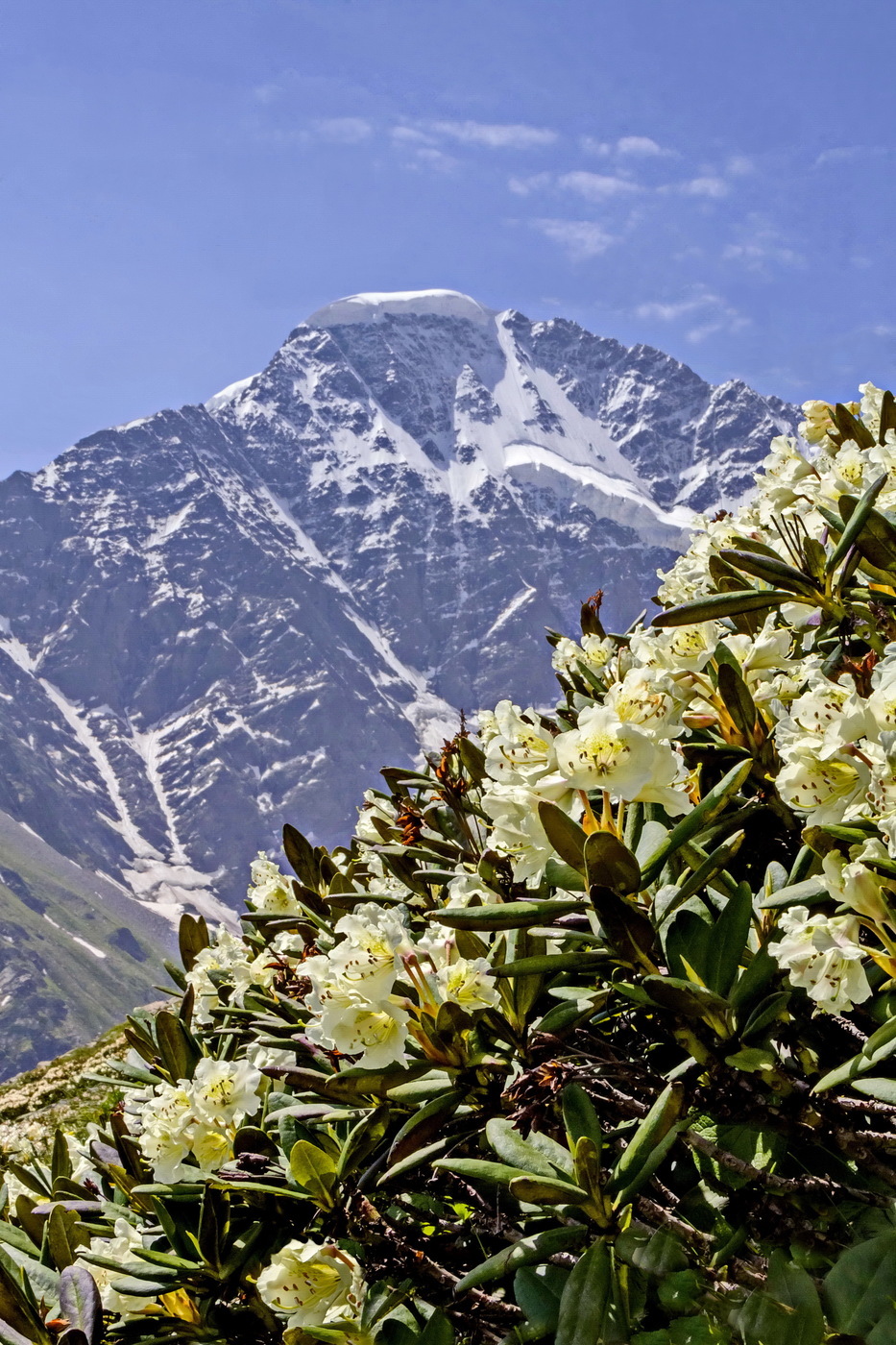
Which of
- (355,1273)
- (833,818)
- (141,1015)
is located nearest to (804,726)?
(833,818)

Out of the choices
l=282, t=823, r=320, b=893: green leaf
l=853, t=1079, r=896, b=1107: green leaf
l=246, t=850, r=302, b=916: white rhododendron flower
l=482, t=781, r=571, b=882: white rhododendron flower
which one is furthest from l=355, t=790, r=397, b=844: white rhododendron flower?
l=853, t=1079, r=896, b=1107: green leaf

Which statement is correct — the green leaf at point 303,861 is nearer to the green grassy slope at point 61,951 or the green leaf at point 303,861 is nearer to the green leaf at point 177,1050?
the green leaf at point 177,1050

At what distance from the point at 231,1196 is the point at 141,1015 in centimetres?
113

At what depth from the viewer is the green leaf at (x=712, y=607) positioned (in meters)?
1.95

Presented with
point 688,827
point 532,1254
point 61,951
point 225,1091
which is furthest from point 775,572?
point 61,951

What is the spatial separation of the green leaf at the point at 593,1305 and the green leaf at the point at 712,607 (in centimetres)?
112

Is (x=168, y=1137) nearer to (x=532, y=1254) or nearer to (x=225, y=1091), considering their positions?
(x=225, y=1091)

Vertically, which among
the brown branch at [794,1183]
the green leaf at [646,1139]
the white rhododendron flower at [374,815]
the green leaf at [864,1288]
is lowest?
the green leaf at [864,1288]

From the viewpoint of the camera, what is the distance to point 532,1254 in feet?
4.76

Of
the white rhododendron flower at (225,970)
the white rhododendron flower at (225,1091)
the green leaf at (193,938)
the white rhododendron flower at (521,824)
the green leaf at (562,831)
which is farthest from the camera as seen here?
the green leaf at (193,938)

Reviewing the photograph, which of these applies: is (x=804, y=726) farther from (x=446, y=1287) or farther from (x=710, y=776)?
(x=446, y=1287)

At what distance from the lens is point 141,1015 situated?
292 centimetres

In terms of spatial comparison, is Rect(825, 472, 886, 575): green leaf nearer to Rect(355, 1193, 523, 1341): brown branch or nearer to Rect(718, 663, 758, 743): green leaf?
Rect(718, 663, 758, 743): green leaf

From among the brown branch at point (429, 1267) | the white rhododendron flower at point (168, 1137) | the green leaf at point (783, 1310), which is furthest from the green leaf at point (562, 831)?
the white rhododendron flower at point (168, 1137)
